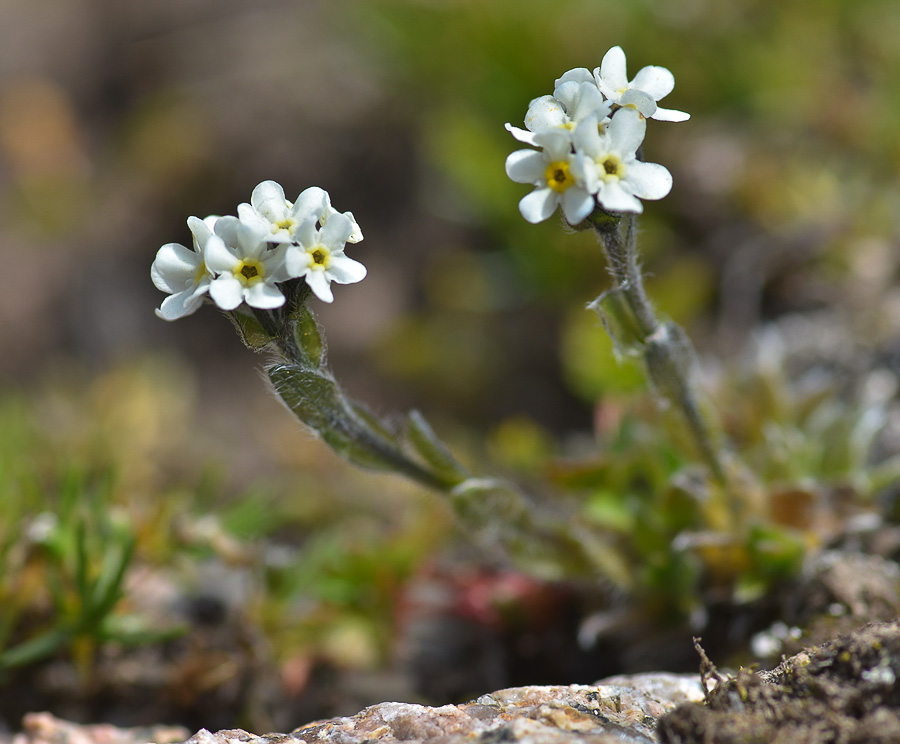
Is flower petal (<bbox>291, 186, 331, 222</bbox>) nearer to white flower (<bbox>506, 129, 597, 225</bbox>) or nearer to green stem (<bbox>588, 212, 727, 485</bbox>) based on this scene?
white flower (<bbox>506, 129, 597, 225</bbox>)

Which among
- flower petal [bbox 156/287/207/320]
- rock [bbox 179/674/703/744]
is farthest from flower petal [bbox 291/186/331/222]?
rock [bbox 179/674/703/744]

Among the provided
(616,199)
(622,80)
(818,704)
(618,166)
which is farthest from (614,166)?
(818,704)

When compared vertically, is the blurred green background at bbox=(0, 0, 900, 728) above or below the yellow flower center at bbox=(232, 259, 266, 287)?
above

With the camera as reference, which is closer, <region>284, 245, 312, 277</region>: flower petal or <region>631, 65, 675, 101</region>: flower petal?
<region>284, 245, 312, 277</region>: flower petal

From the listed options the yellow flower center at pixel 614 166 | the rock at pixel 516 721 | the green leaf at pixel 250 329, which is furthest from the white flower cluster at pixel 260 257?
the rock at pixel 516 721

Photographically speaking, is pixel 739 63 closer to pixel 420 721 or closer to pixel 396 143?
pixel 396 143

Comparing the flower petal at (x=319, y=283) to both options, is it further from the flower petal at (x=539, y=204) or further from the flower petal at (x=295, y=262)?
the flower petal at (x=539, y=204)
